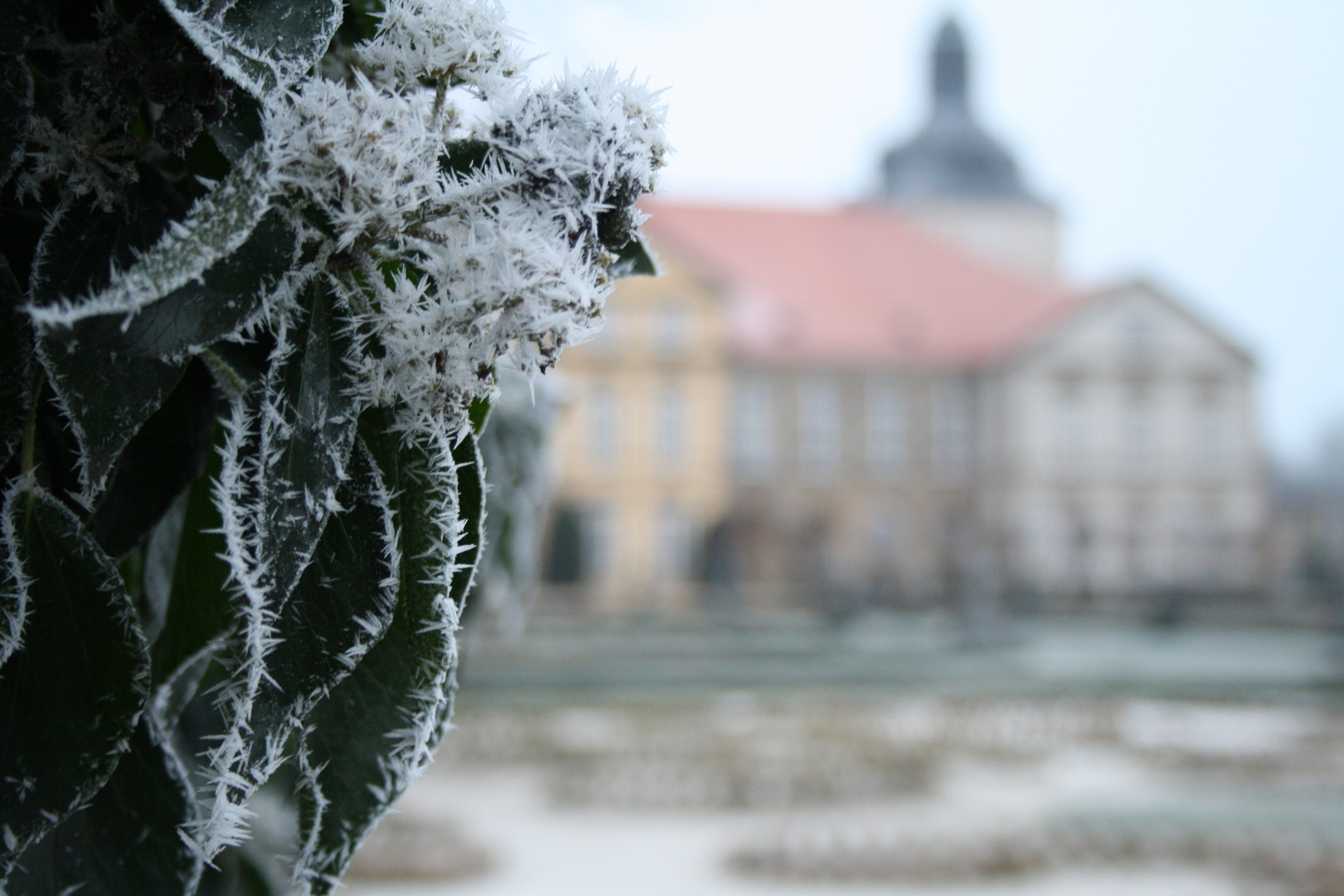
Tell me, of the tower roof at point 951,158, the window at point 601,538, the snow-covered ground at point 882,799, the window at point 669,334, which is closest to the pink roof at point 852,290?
the window at point 669,334

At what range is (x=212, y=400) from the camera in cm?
55

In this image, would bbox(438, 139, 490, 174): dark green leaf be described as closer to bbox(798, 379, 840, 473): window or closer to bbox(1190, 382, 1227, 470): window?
bbox(798, 379, 840, 473): window

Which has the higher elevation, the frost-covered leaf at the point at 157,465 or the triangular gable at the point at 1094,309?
the triangular gable at the point at 1094,309

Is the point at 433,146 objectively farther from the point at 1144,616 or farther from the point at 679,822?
the point at 1144,616

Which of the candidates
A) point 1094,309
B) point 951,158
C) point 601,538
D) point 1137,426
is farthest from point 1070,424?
point 951,158

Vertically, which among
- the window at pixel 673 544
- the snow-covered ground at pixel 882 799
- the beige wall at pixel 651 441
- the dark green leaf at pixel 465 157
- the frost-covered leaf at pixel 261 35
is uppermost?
the beige wall at pixel 651 441

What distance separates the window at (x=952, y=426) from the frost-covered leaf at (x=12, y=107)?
30147mm

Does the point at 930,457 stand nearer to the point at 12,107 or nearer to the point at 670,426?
the point at 670,426

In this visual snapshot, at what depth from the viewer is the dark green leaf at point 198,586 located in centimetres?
54

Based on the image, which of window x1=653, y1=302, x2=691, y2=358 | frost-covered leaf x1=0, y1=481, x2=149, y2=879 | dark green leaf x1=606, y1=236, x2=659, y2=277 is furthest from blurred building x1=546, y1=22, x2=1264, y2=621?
frost-covered leaf x1=0, y1=481, x2=149, y2=879

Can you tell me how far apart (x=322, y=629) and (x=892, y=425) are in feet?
97.8

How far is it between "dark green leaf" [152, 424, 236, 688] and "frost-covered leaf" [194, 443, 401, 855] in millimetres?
60

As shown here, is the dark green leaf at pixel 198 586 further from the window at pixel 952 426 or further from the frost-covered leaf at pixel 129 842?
the window at pixel 952 426

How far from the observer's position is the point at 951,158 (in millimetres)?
40625
